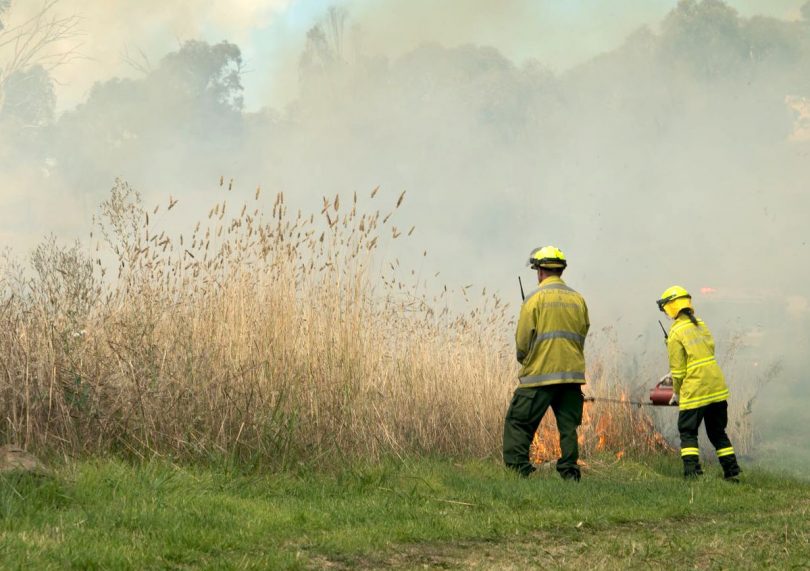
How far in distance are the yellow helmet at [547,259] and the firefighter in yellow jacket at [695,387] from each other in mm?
1921

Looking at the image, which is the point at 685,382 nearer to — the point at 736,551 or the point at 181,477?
the point at 736,551

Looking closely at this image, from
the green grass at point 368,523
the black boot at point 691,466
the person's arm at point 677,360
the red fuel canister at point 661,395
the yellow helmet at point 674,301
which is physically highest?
the yellow helmet at point 674,301

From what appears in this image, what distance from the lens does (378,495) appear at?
739 centimetres

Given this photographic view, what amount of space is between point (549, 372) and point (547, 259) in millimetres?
1204

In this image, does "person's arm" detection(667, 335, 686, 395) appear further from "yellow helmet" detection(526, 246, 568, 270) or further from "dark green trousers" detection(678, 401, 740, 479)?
"yellow helmet" detection(526, 246, 568, 270)

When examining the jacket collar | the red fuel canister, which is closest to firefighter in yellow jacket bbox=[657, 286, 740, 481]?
the red fuel canister

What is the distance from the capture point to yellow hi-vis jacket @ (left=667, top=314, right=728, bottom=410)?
10.5m

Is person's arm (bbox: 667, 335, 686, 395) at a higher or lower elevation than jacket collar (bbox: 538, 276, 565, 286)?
lower

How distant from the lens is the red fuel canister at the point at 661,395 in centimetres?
1199

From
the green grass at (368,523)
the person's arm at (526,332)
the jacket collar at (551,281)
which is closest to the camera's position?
the green grass at (368,523)

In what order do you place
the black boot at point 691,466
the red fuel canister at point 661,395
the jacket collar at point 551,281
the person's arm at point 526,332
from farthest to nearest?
the red fuel canister at point 661,395
the black boot at point 691,466
the jacket collar at point 551,281
the person's arm at point 526,332

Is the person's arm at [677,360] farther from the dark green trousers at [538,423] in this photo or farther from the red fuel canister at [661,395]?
the dark green trousers at [538,423]

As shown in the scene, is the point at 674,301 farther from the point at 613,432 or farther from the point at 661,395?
the point at 613,432

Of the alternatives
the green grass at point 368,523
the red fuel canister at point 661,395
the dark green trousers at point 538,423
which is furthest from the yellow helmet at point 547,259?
the red fuel canister at point 661,395
